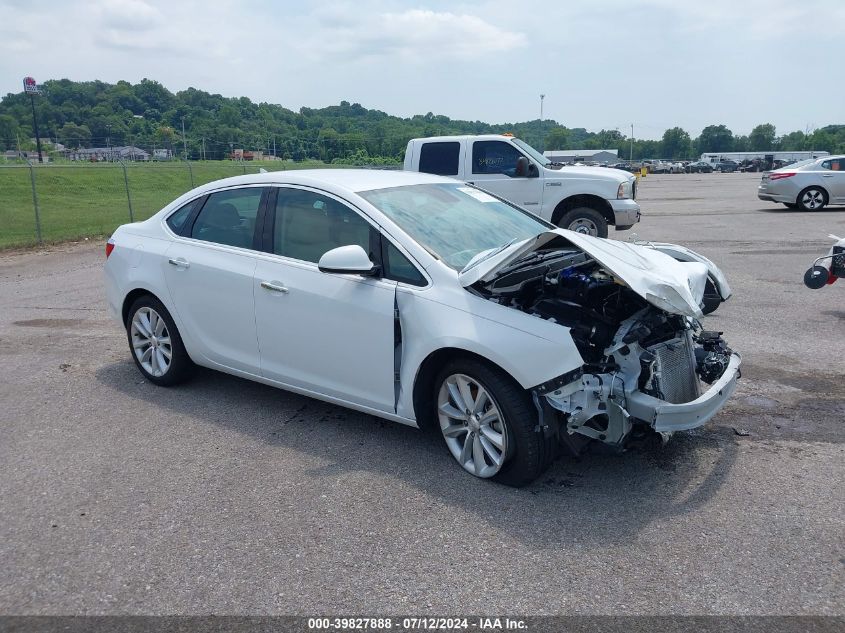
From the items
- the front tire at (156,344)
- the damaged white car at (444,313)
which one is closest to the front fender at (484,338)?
the damaged white car at (444,313)

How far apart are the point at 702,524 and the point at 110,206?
26.7 meters

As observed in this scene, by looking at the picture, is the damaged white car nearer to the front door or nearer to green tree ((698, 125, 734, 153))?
the front door

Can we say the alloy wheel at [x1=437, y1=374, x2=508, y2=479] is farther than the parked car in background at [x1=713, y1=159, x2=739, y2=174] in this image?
No

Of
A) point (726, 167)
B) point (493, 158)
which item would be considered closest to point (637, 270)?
point (493, 158)

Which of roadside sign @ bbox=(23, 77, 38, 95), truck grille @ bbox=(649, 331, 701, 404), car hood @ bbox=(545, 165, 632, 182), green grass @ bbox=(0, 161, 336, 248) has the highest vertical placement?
roadside sign @ bbox=(23, 77, 38, 95)

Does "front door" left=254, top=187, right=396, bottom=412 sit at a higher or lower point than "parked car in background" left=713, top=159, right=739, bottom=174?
higher

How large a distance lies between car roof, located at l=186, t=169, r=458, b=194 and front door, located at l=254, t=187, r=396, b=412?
10cm

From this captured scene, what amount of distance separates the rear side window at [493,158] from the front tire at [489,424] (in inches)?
376

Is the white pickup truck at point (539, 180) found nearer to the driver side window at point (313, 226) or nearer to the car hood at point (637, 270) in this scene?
the driver side window at point (313, 226)

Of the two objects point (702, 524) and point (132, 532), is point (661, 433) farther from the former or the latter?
point (132, 532)

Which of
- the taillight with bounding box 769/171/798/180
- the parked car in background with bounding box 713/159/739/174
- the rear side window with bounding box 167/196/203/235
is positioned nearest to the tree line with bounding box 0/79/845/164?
the taillight with bounding box 769/171/798/180

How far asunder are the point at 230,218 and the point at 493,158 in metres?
8.56

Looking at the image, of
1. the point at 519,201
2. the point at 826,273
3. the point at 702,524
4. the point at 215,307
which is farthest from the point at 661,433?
the point at 519,201

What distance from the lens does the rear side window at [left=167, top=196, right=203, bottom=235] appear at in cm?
569
